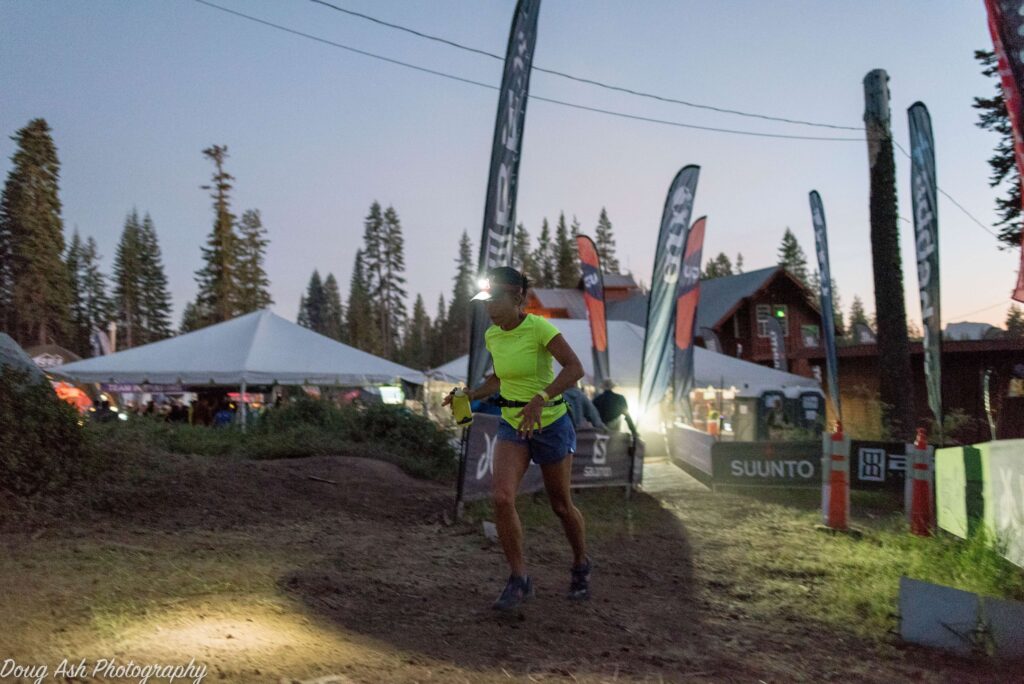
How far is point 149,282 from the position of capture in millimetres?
89188

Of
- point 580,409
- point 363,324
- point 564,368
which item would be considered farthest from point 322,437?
point 363,324

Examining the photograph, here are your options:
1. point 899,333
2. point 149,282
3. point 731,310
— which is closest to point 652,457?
point 899,333

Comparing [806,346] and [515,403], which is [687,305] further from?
[806,346]

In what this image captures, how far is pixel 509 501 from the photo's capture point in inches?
174

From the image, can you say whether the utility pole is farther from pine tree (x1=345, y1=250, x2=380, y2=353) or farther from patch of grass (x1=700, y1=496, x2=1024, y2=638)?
pine tree (x1=345, y1=250, x2=380, y2=353)

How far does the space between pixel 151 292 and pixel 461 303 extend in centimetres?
4086

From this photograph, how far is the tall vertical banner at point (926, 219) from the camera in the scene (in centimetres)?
1216

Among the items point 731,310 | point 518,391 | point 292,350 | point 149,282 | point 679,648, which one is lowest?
point 679,648

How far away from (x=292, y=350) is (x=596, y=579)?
625 inches

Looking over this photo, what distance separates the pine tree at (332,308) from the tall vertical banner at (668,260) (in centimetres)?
10397

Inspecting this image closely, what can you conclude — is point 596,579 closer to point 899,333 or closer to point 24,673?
point 24,673

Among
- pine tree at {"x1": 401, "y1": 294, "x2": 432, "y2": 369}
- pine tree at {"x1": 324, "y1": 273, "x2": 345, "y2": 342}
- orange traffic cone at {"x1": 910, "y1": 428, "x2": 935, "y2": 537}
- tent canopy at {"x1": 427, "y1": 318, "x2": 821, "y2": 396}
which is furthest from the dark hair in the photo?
pine tree at {"x1": 324, "y1": 273, "x2": 345, "y2": 342}

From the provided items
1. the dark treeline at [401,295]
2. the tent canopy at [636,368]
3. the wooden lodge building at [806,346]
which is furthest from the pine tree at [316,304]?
the tent canopy at [636,368]

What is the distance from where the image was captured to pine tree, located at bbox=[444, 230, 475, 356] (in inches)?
4395
